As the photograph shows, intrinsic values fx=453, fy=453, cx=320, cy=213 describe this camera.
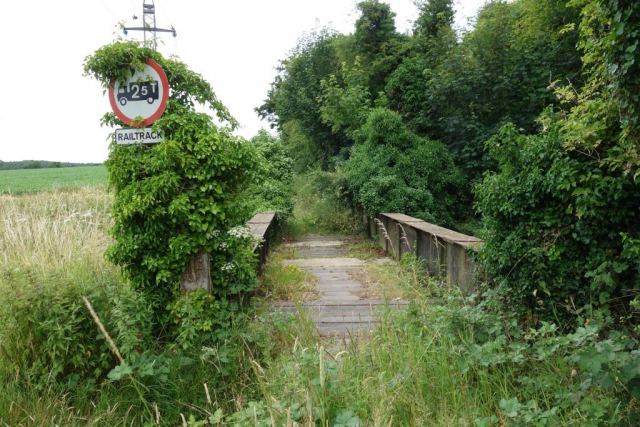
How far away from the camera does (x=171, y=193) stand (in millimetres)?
3420

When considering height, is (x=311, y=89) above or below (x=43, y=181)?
above

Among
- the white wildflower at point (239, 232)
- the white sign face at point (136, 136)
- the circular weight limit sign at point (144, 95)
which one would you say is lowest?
the white wildflower at point (239, 232)

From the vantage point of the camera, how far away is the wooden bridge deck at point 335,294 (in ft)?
14.1

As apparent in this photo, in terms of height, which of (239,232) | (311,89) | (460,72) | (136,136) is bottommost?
(239,232)

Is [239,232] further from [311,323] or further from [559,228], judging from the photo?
[559,228]

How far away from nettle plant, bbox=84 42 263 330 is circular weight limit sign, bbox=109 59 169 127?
0.06m

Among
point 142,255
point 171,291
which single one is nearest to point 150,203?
point 142,255

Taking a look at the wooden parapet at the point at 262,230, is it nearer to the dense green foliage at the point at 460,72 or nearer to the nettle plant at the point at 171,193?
the nettle plant at the point at 171,193

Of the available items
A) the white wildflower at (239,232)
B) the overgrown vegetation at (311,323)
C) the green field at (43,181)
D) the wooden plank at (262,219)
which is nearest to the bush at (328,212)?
the wooden plank at (262,219)

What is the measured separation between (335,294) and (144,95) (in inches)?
132

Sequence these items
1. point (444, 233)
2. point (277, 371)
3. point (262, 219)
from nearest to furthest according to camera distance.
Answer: point (277, 371), point (444, 233), point (262, 219)

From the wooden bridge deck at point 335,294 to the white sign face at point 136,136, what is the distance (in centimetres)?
174

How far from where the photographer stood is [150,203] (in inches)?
130

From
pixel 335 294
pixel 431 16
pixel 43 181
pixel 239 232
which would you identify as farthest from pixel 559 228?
pixel 43 181
